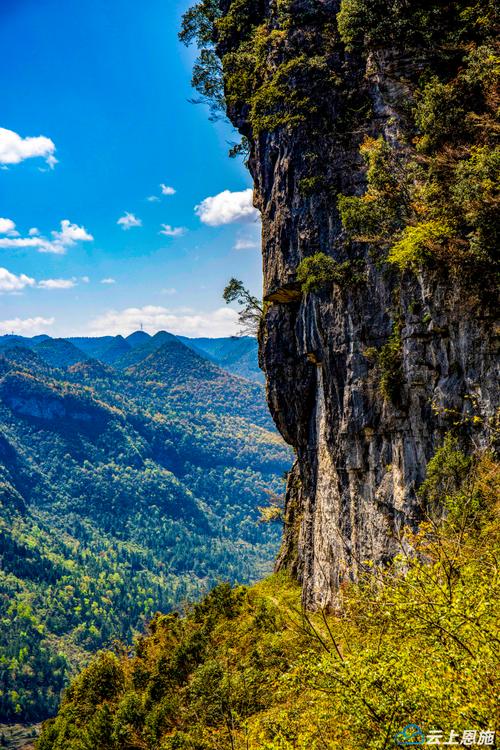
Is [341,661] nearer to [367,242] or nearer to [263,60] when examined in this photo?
Answer: [367,242]

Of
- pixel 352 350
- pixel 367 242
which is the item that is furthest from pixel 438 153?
pixel 352 350

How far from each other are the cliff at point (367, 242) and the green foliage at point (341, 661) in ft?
7.41

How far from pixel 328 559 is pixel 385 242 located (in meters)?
15.2

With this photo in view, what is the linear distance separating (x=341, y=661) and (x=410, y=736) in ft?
3.99

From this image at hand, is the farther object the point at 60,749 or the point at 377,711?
the point at 60,749

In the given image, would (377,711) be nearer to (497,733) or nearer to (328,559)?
(497,733)

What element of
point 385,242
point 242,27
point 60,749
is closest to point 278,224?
point 385,242

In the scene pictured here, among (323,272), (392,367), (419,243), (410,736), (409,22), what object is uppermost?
(409,22)

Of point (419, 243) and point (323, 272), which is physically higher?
point (323, 272)

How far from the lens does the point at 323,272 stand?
2069 cm

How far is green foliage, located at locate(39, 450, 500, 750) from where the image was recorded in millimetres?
5539

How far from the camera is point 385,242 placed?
1808 centimetres

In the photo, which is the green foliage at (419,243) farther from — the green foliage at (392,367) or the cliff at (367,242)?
the green foliage at (392,367)

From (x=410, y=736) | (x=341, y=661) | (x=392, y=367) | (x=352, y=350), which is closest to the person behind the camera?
A: (x=410, y=736)
